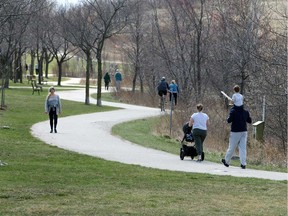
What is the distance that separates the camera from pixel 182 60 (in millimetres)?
39750

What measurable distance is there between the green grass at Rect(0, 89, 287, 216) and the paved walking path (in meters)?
1.02

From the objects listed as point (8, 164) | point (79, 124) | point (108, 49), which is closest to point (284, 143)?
point (79, 124)

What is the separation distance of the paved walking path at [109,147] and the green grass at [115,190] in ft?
3.34

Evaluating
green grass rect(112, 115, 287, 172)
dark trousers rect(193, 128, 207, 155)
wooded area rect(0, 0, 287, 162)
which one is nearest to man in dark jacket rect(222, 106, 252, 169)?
green grass rect(112, 115, 287, 172)

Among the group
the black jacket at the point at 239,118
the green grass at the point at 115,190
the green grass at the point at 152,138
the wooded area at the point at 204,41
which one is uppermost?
the wooded area at the point at 204,41

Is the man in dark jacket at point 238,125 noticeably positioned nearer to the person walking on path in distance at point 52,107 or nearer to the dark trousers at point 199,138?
the dark trousers at point 199,138

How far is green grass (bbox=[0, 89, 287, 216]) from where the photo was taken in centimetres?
1035

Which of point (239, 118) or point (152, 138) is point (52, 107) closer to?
point (152, 138)

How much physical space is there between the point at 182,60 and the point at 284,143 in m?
15.9

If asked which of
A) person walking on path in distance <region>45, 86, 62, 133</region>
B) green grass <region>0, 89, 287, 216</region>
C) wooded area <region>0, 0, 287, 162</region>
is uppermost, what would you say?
→ wooded area <region>0, 0, 287, 162</region>

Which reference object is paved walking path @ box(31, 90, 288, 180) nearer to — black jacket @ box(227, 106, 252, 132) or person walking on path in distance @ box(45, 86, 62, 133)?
person walking on path in distance @ box(45, 86, 62, 133)

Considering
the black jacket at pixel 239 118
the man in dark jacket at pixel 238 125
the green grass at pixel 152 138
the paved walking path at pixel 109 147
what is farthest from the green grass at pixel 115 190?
the green grass at pixel 152 138

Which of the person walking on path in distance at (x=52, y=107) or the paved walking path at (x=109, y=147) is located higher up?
the person walking on path in distance at (x=52, y=107)

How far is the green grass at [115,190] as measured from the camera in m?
10.4
